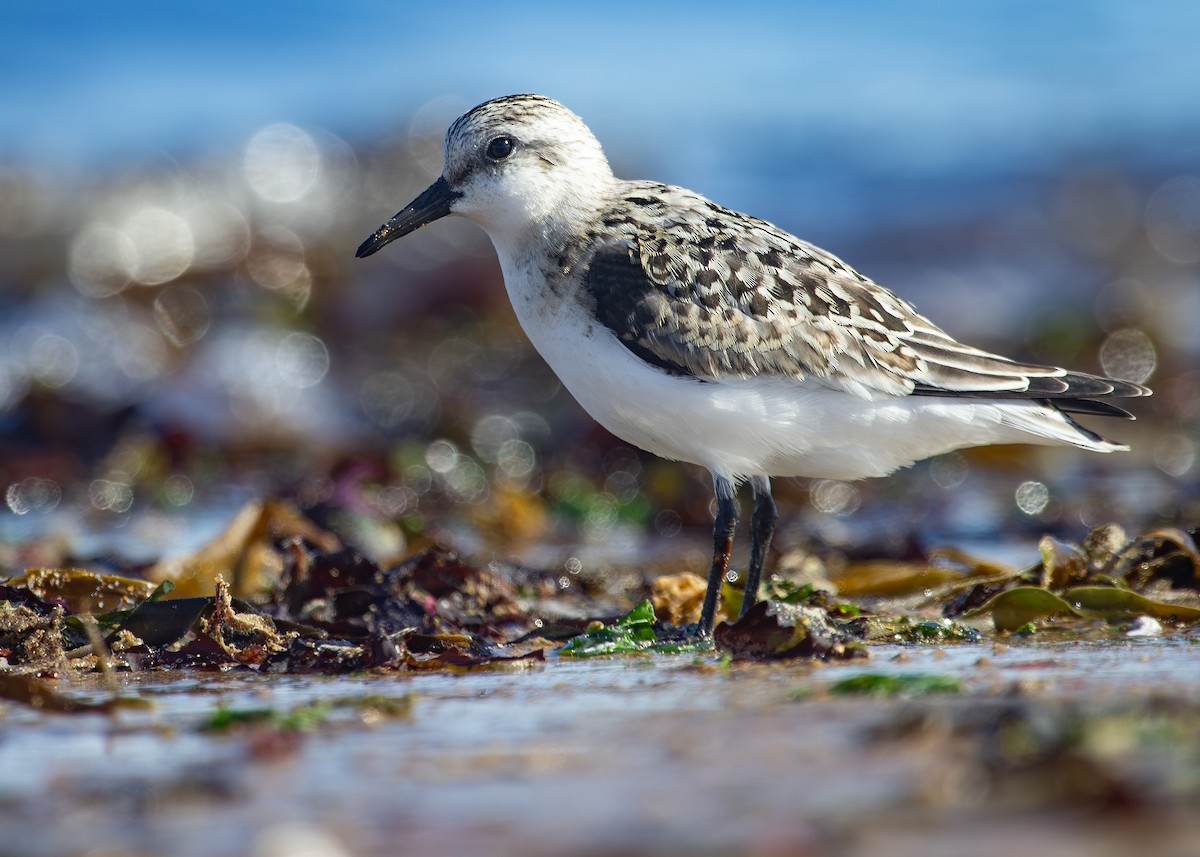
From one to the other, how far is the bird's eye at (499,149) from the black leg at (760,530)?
62.0 inches

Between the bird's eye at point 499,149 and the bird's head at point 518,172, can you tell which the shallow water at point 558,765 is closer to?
the bird's head at point 518,172

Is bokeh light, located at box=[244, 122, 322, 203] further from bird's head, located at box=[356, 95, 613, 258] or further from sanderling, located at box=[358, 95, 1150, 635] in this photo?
sanderling, located at box=[358, 95, 1150, 635]

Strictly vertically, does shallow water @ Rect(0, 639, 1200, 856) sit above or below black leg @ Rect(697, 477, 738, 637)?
below

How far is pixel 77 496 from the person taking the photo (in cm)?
844

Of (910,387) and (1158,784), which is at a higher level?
(910,387)

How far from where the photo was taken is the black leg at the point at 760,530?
5081mm

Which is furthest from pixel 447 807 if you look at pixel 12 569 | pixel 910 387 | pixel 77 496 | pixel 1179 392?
pixel 1179 392

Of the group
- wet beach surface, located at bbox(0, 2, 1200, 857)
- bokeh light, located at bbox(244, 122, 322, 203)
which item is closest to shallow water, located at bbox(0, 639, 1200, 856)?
wet beach surface, located at bbox(0, 2, 1200, 857)

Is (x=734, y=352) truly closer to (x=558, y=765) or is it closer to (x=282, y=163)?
(x=558, y=765)

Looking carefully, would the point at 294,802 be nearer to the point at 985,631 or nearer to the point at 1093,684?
the point at 1093,684

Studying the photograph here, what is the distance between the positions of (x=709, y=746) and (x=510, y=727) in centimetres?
55

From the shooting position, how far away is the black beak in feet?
18.4

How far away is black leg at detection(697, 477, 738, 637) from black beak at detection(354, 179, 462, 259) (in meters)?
1.54

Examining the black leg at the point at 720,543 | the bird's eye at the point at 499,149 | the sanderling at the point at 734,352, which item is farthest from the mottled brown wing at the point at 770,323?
the bird's eye at the point at 499,149
